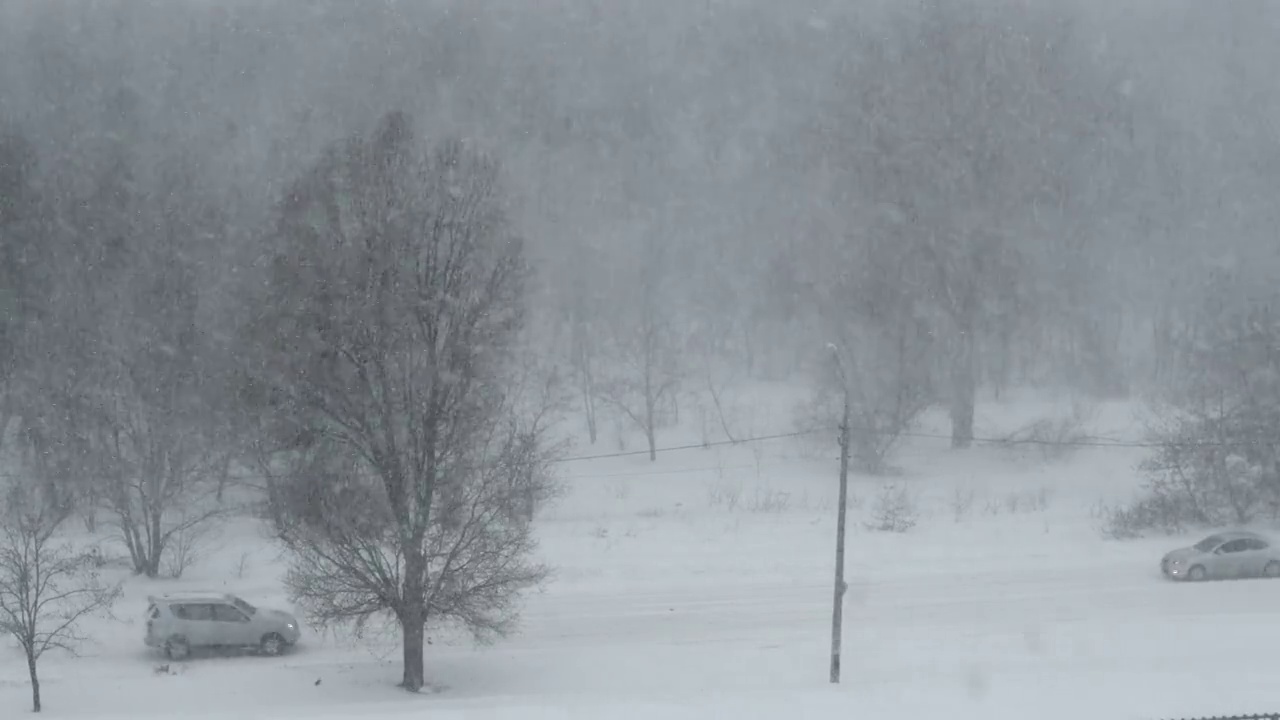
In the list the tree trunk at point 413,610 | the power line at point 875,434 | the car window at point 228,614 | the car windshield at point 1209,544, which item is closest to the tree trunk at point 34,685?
the car window at point 228,614

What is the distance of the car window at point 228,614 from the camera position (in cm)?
2170

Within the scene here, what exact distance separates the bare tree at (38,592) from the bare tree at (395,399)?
384cm

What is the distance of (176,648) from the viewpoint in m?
21.2

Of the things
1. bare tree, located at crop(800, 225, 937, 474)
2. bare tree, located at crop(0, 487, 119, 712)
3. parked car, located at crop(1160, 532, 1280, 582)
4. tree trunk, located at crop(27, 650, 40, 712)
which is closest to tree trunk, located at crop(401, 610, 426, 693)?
bare tree, located at crop(0, 487, 119, 712)

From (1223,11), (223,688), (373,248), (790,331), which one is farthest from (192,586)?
(1223,11)

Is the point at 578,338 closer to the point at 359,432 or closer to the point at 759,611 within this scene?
the point at 759,611

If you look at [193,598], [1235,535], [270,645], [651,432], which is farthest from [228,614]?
[651,432]

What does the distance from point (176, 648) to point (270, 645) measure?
161cm

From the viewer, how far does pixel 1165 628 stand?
21.6 metres

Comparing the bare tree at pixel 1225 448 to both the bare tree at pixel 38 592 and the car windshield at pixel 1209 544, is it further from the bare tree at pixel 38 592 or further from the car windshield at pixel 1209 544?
the bare tree at pixel 38 592

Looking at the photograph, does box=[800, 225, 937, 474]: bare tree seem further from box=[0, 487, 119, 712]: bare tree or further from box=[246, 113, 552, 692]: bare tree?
box=[0, 487, 119, 712]: bare tree

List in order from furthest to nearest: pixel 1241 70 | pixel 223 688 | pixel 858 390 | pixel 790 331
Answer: pixel 1241 70 < pixel 790 331 < pixel 858 390 < pixel 223 688

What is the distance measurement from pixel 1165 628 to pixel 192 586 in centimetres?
2032

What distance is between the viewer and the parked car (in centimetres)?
2627
